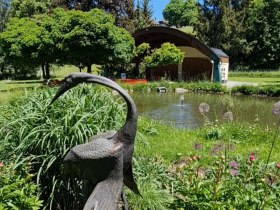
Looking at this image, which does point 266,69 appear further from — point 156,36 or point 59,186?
point 59,186

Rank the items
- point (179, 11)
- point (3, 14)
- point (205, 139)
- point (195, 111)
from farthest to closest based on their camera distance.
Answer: point (179, 11), point (3, 14), point (195, 111), point (205, 139)

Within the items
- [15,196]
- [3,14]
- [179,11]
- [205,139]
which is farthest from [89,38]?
[179,11]

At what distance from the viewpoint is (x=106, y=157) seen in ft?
8.23

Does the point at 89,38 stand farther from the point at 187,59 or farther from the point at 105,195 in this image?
the point at 105,195

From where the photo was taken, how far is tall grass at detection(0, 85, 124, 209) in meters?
3.51

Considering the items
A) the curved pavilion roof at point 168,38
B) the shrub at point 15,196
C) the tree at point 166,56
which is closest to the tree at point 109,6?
the curved pavilion roof at point 168,38

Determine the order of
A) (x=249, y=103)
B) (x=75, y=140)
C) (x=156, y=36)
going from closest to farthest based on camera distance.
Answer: (x=75, y=140), (x=249, y=103), (x=156, y=36)

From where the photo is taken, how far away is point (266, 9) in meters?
41.3

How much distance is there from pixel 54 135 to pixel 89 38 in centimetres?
1682

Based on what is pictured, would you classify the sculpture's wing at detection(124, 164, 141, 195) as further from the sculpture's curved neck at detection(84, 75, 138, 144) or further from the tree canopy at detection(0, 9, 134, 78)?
the tree canopy at detection(0, 9, 134, 78)

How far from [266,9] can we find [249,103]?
28.3 m

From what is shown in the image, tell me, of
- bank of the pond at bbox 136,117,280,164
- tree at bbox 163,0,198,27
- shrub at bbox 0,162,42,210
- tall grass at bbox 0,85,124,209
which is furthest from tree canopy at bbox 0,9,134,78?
tree at bbox 163,0,198,27

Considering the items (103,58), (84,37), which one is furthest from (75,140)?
(103,58)

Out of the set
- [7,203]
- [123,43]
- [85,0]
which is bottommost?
[7,203]
